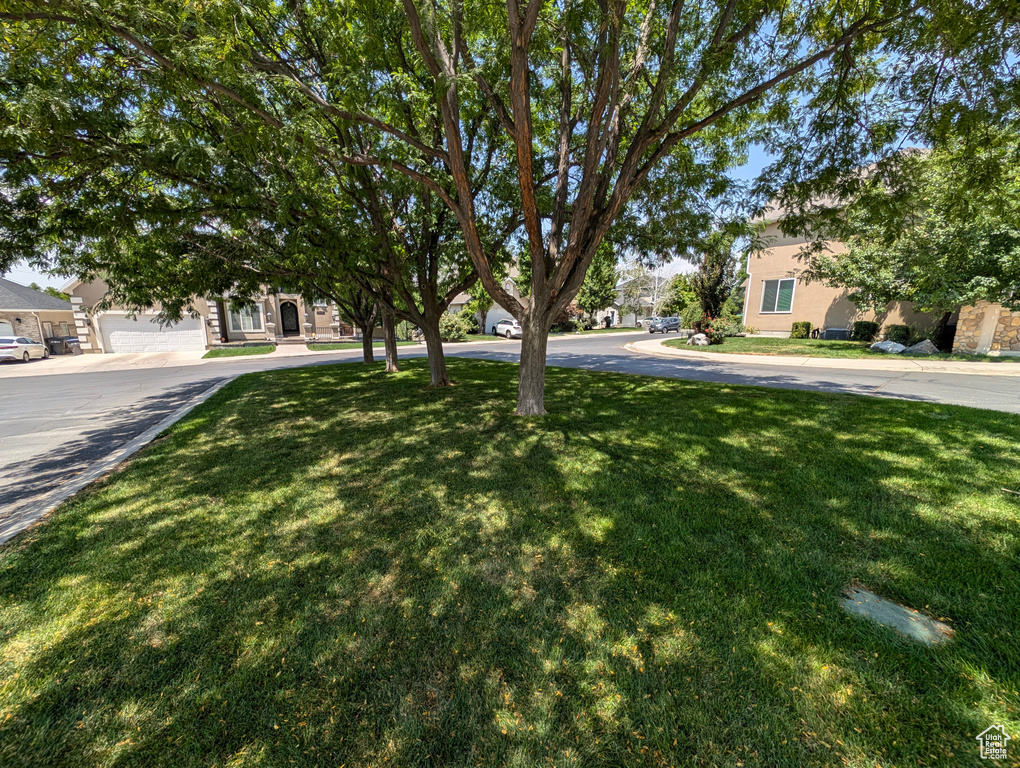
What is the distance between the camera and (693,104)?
6691mm

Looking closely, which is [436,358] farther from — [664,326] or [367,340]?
[664,326]

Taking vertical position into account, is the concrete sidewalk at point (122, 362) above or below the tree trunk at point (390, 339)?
below

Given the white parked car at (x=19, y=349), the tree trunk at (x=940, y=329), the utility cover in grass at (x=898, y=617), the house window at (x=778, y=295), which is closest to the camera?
the utility cover in grass at (x=898, y=617)

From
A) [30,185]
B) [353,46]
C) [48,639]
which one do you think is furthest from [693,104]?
[30,185]

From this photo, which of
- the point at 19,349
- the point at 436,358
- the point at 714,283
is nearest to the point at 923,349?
the point at 714,283

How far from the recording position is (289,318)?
31.1 metres

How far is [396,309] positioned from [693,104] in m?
7.22

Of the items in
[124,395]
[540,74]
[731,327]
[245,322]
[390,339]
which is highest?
[540,74]

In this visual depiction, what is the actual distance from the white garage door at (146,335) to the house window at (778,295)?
34.8 m

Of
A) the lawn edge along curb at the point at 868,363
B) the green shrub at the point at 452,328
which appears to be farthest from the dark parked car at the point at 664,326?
the lawn edge along curb at the point at 868,363

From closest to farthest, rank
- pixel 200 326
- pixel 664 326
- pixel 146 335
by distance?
pixel 146 335, pixel 200 326, pixel 664 326

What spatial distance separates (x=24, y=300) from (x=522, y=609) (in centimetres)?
3944

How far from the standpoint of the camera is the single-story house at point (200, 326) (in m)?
23.8

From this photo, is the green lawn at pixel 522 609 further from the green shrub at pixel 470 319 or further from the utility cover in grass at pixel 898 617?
the green shrub at pixel 470 319
